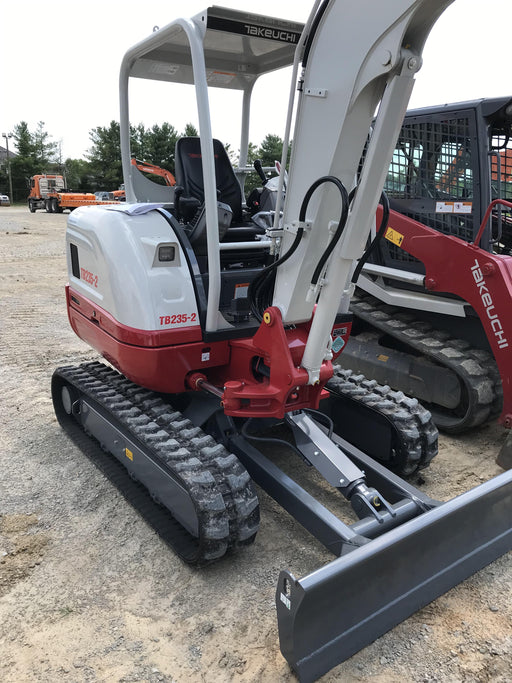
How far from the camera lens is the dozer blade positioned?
86.6 inches

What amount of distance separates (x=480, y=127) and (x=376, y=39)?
229 centimetres

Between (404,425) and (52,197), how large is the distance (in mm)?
32823

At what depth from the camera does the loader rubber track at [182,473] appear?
8.96 feet

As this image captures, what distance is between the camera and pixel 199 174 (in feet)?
12.9

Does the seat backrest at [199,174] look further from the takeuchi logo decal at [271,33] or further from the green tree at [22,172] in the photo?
the green tree at [22,172]

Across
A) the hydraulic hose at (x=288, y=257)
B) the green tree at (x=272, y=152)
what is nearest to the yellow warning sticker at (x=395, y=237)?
the green tree at (x=272, y=152)

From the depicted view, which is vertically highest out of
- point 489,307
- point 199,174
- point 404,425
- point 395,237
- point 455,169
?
point 455,169

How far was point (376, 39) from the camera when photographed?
7.36 ft

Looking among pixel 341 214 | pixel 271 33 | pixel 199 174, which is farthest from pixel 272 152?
pixel 341 214

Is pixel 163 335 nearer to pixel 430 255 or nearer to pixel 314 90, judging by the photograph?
pixel 314 90

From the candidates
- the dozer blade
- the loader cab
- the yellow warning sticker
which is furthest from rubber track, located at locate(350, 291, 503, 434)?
the loader cab

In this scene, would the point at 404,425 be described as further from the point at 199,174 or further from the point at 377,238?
the point at 199,174

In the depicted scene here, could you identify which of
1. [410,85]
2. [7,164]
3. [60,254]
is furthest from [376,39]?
[7,164]

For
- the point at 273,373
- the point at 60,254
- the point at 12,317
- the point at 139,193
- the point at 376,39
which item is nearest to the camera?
the point at 376,39
